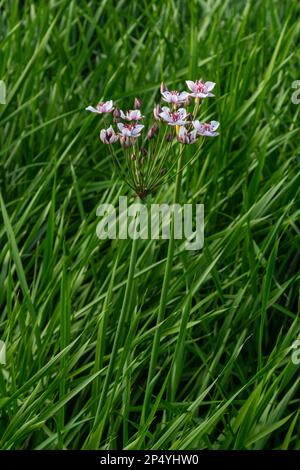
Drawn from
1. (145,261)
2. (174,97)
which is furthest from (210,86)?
(145,261)

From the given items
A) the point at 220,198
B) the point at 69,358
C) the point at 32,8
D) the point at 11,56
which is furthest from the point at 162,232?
the point at 32,8

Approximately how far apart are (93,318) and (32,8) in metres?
1.17

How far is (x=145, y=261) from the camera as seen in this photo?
5.91ft

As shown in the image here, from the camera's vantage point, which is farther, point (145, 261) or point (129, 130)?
point (145, 261)

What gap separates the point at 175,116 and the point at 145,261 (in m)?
0.56

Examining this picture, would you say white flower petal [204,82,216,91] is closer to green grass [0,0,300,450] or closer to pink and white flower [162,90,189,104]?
pink and white flower [162,90,189,104]

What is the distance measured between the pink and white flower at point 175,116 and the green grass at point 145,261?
0.80ft

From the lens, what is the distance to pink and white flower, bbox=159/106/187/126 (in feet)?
4.16

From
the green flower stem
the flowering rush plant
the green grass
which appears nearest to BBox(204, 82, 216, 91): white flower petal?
the flowering rush plant

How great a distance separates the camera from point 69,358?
5.13 ft

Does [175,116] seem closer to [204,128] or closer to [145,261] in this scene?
[204,128]

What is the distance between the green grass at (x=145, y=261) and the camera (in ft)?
4.88

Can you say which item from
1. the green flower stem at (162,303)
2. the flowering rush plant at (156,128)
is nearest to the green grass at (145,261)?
the green flower stem at (162,303)

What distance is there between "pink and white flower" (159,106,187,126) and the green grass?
0.80 ft
